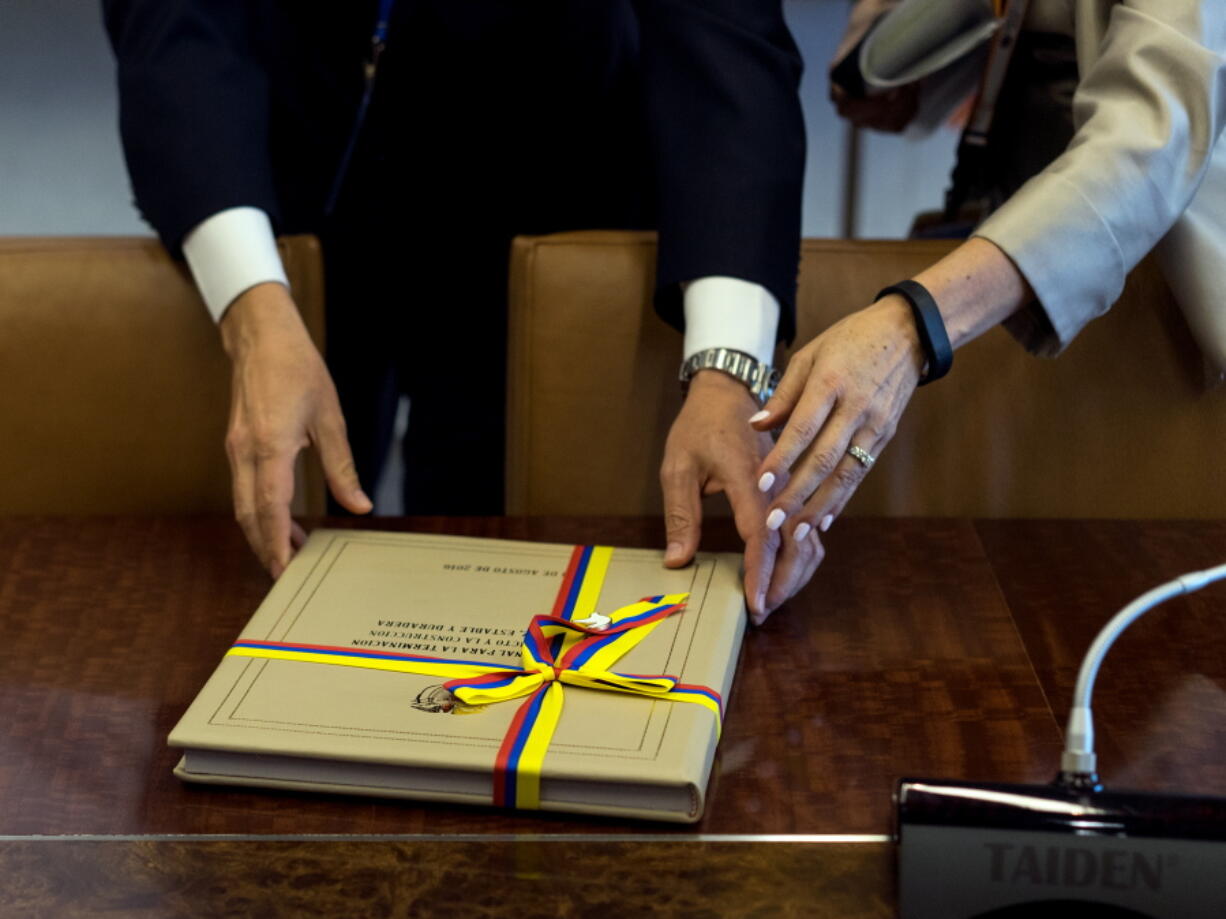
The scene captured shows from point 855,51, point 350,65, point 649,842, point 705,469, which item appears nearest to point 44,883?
point 649,842

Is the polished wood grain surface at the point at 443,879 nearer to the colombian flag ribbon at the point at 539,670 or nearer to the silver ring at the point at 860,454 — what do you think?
the colombian flag ribbon at the point at 539,670

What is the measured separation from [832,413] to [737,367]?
17 centimetres

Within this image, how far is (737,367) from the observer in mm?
1054

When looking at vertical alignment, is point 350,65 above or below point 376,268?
above

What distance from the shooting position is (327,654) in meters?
0.80

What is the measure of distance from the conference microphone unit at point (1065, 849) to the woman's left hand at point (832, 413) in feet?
0.93

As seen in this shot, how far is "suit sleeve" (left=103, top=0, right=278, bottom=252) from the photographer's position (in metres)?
1.19

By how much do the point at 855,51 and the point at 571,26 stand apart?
0.31 metres

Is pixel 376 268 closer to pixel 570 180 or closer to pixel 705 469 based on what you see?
pixel 570 180

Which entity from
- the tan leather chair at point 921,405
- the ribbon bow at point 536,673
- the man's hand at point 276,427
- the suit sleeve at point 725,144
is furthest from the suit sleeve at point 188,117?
the ribbon bow at point 536,673

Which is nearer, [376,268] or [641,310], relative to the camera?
[641,310]

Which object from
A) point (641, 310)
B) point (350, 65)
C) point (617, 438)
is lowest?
point (617, 438)

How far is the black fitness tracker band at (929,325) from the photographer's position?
3.01ft

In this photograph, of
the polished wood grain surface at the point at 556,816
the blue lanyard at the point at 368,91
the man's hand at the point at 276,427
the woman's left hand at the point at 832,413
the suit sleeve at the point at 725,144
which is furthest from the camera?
the blue lanyard at the point at 368,91
